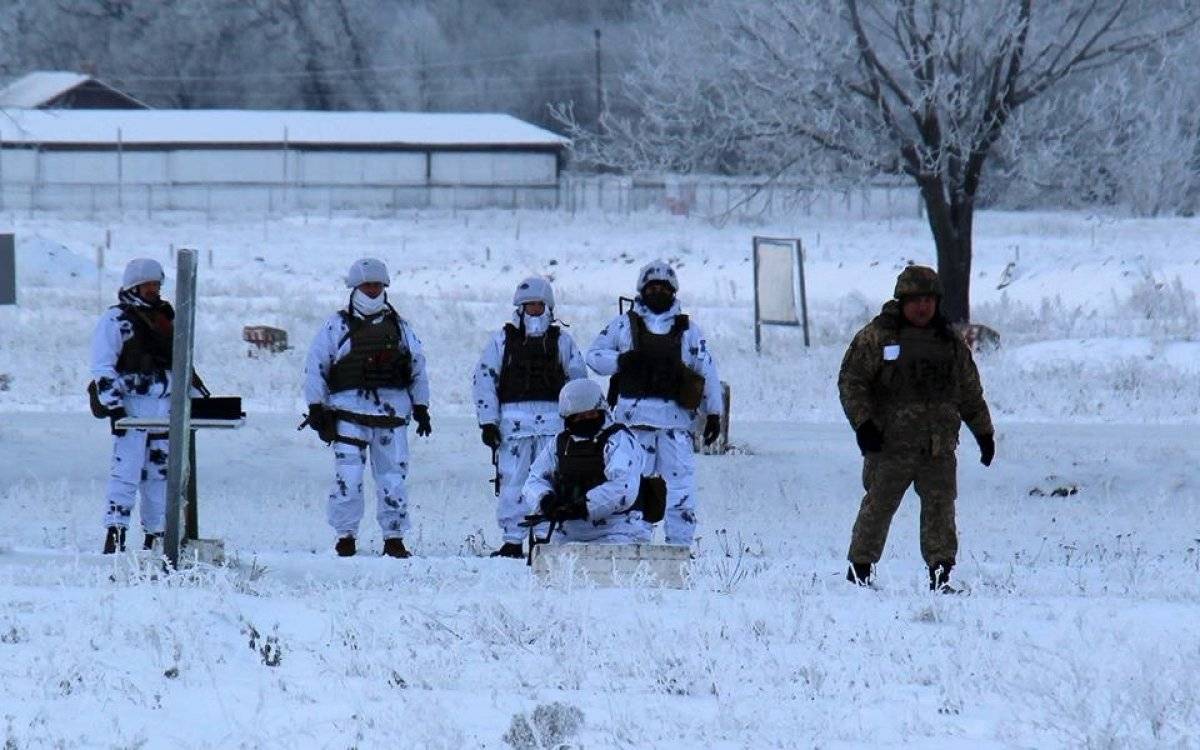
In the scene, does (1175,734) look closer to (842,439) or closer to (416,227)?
(842,439)

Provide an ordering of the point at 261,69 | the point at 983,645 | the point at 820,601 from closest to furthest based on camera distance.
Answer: the point at 983,645, the point at 820,601, the point at 261,69

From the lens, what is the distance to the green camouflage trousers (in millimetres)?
9719

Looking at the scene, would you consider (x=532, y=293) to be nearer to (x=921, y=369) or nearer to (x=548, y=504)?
(x=548, y=504)

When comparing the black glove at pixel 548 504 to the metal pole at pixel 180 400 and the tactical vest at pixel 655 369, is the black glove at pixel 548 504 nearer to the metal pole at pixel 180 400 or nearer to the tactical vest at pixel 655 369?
the metal pole at pixel 180 400

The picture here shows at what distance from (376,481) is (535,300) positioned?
1477 millimetres

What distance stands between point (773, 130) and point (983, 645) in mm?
19544

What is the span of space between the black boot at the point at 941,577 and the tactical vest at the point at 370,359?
3605mm

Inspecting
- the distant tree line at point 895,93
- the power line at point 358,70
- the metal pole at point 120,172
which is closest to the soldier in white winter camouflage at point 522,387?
the distant tree line at point 895,93

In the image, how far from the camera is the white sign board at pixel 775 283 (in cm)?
2647

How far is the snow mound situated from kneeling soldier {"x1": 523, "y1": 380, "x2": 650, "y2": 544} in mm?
33784

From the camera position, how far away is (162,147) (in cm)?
7019

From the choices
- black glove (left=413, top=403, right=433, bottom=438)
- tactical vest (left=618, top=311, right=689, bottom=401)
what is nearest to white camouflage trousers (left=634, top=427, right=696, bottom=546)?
tactical vest (left=618, top=311, right=689, bottom=401)

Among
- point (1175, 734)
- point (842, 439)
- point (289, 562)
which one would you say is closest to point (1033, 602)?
point (1175, 734)

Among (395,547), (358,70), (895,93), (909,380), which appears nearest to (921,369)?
(909,380)
